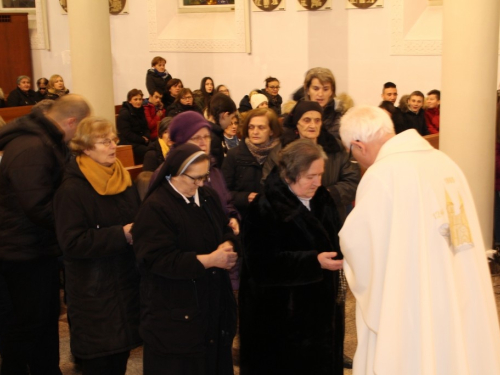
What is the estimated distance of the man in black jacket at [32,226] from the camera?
4.26 metres

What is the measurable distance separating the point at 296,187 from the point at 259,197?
21 cm

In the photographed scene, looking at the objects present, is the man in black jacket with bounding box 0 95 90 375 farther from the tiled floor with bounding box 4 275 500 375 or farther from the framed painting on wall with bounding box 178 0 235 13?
the framed painting on wall with bounding box 178 0 235 13

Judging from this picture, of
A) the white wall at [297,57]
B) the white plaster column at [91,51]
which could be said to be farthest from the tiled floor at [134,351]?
the white wall at [297,57]

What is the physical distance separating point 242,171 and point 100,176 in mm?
1637

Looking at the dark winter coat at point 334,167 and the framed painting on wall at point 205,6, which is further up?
the framed painting on wall at point 205,6

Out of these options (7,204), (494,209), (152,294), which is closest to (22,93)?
(494,209)

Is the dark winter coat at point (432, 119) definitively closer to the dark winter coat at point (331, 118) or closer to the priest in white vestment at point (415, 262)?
the dark winter coat at point (331, 118)

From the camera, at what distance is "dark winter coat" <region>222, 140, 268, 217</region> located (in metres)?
5.47

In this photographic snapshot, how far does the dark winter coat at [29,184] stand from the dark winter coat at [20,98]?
1039 centimetres

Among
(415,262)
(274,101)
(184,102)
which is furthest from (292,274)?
(274,101)

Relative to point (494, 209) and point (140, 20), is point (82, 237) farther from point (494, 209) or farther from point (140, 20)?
point (140, 20)

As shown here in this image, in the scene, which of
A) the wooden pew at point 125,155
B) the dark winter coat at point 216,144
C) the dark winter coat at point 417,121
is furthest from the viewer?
the dark winter coat at point 417,121

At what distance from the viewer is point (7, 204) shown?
4.41 metres

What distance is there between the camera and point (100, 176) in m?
4.02
